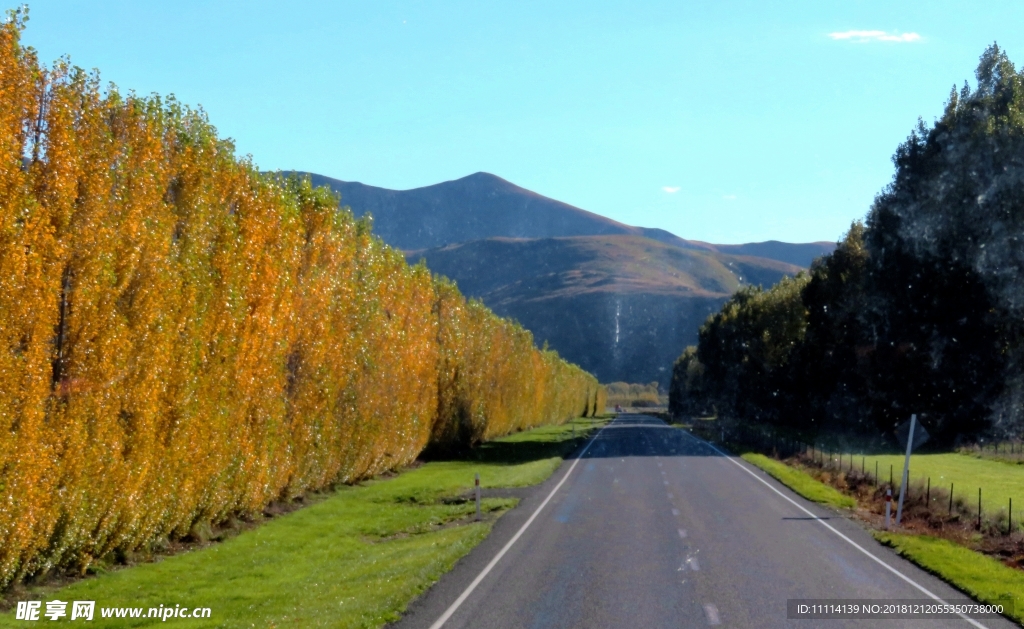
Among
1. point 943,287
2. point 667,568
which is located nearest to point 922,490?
point 667,568

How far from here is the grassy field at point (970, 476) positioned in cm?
2458

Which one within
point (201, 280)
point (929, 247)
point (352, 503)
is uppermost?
point (929, 247)

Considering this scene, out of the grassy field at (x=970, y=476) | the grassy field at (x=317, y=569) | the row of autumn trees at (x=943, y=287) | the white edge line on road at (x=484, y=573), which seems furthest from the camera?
the row of autumn trees at (x=943, y=287)

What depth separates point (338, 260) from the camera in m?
25.1

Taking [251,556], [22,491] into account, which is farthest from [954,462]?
[22,491]

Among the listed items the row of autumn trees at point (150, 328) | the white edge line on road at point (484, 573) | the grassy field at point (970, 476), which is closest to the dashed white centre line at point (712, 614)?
the white edge line on road at point (484, 573)

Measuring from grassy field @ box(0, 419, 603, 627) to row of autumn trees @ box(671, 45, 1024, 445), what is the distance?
1102 inches

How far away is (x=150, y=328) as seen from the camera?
1451cm

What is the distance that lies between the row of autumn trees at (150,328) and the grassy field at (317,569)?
798mm

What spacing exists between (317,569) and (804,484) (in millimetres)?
18791

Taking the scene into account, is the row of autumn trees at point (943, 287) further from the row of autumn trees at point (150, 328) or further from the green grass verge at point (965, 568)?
the row of autumn trees at point (150, 328)

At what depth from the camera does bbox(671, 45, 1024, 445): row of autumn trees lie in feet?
132

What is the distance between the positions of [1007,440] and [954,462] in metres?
7.95

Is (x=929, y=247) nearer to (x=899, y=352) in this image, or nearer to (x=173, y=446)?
(x=899, y=352)
